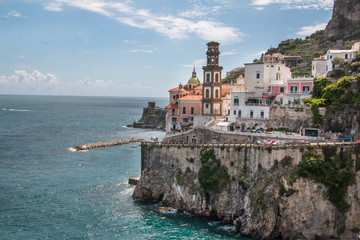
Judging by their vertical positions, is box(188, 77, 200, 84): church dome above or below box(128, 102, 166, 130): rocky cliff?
above

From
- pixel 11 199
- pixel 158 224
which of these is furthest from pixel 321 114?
pixel 11 199

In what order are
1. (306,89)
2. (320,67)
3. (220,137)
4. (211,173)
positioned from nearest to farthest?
(211,173)
(220,137)
(306,89)
(320,67)

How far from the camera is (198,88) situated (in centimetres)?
7581

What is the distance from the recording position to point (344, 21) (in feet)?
336

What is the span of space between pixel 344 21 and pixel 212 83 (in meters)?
62.3

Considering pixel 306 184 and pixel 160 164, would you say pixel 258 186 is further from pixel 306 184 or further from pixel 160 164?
pixel 160 164

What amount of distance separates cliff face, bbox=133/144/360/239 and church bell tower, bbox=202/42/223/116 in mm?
16775

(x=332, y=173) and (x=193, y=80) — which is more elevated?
(x=193, y=80)

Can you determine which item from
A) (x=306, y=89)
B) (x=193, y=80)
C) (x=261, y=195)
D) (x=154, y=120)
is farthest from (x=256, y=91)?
(x=154, y=120)

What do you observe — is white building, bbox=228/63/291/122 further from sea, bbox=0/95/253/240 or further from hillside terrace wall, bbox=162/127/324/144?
sea, bbox=0/95/253/240

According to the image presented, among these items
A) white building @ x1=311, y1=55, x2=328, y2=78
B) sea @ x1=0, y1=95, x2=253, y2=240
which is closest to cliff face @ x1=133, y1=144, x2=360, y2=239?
sea @ x1=0, y1=95, x2=253, y2=240

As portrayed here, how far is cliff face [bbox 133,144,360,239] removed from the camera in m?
37.4

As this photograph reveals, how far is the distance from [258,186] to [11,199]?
34.3m

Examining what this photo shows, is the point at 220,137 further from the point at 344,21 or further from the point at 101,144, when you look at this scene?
the point at 344,21
